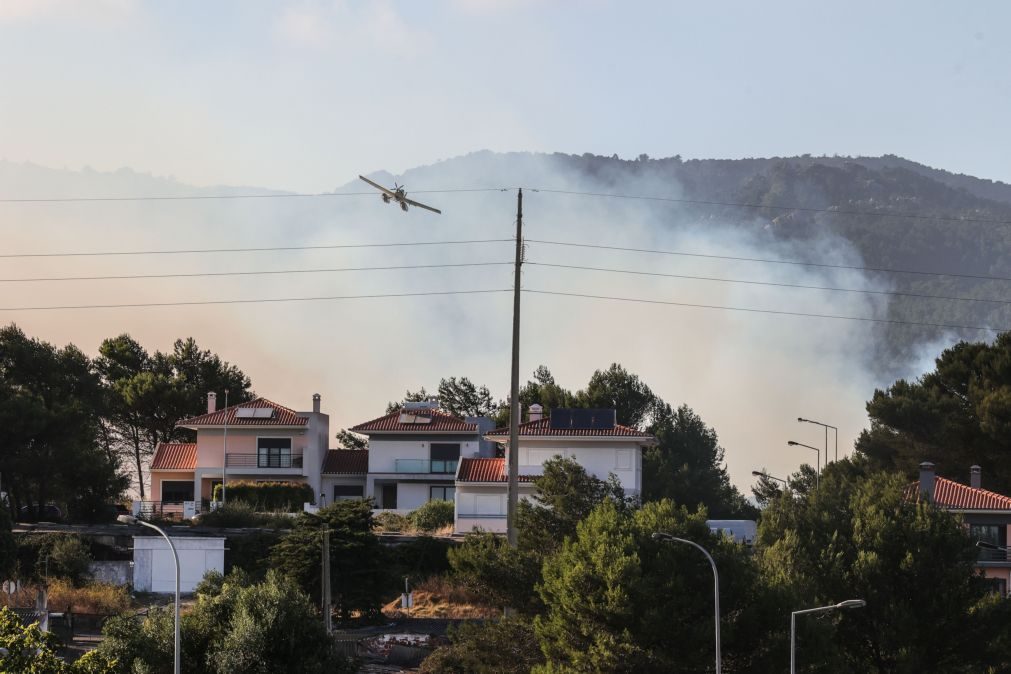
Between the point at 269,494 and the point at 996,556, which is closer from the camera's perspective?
the point at 996,556

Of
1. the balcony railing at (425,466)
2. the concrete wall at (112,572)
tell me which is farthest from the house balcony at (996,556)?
the concrete wall at (112,572)

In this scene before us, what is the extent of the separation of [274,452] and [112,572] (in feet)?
83.7

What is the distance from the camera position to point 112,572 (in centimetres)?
7150

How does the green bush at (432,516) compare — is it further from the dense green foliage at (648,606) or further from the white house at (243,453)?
the dense green foliage at (648,606)

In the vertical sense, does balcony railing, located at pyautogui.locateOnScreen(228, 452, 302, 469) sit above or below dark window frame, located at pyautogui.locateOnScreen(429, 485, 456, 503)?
above

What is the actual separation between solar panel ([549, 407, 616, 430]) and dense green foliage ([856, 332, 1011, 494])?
19.5 metres

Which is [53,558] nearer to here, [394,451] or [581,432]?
[394,451]

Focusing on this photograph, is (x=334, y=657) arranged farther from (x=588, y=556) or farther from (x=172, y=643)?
(x=588, y=556)

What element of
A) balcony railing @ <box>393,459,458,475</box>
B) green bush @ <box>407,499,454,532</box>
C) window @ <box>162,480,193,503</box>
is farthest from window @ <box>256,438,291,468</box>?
green bush @ <box>407,499,454,532</box>

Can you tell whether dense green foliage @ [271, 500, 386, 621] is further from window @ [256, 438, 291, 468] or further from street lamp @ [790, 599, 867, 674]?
window @ [256, 438, 291, 468]

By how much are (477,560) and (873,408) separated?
48.0 metres

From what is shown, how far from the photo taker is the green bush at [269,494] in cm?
9069

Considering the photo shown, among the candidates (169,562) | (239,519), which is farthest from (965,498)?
(169,562)

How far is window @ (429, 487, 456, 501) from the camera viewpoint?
9512cm
